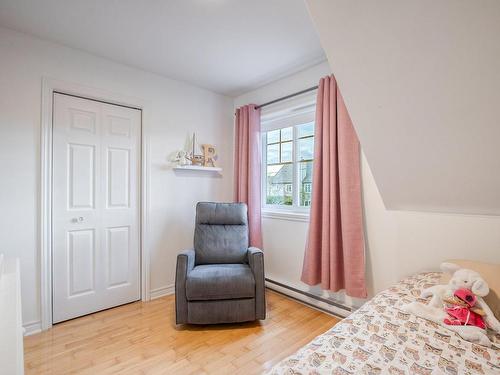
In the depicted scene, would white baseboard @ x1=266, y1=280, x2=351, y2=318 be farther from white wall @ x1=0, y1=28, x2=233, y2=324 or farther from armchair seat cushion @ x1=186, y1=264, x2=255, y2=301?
white wall @ x1=0, y1=28, x2=233, y2=324

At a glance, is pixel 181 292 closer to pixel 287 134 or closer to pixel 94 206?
pixel 94 206

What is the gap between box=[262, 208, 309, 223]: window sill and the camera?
2642 millimetres

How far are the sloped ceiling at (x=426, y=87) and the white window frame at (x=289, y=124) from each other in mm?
1091

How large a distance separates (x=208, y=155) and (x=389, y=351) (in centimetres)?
261

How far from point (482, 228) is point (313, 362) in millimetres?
1395

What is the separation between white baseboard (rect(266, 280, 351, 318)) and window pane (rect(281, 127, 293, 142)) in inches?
66.0

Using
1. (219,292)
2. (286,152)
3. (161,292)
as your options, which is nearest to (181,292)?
(219,292)

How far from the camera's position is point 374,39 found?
115cm

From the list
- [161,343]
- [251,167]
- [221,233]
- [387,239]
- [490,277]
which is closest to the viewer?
[490,277]

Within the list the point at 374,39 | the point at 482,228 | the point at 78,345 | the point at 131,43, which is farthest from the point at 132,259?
the point at 482,228

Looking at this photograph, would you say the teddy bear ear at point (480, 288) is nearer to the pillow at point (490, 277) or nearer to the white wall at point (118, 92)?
the pillow at point (490, 277)

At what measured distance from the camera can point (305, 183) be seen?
2758 mm

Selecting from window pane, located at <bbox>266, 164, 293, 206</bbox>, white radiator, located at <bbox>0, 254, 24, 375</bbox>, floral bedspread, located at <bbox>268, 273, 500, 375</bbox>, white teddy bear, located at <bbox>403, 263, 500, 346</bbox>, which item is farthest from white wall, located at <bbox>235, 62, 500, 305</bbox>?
white radiator, located at <bbox>0, 254, 24, 375</bbox>

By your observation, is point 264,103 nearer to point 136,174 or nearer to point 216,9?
point 216,9
